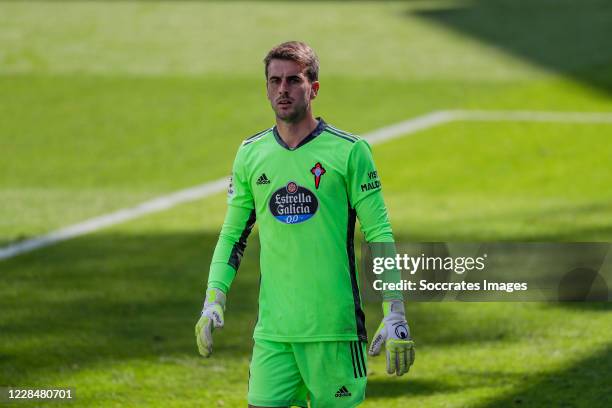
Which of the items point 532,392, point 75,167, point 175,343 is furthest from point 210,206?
point 532,392

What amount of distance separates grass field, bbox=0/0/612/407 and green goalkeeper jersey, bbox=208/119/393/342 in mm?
2817

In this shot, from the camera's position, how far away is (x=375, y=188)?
624 cm

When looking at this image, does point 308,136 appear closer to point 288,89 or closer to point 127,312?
point 288,89

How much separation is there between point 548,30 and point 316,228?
2239cm

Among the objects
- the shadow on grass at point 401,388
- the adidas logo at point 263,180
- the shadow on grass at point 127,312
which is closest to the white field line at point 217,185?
the shadow on grass at point 127,312

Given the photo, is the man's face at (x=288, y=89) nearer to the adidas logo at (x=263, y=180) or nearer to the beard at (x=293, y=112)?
the beard at (x=293, y=112)

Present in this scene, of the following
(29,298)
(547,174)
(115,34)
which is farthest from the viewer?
(115,34)

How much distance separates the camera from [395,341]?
19.7 ft

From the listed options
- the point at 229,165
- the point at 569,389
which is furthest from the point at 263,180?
the point at 229,165

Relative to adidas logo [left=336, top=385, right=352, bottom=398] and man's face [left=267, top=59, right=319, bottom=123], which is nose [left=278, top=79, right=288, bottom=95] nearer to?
man's face [left=267, top=59, right=319, bottom=123]

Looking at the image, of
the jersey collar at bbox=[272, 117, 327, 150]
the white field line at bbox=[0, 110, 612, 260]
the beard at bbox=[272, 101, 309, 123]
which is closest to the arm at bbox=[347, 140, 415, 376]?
the jersey collar at bbox=[272, 117, 327, 150]

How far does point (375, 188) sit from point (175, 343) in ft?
15.1

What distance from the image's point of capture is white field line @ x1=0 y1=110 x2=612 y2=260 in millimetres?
14602

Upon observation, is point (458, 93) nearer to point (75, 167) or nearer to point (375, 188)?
point (75, 167)
